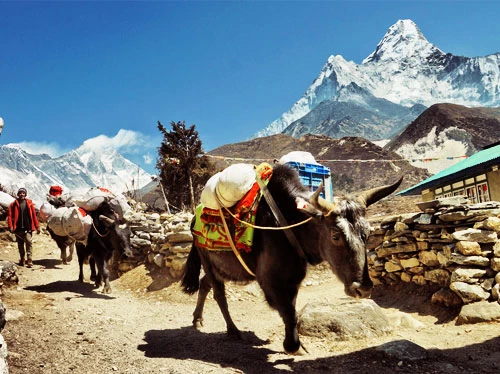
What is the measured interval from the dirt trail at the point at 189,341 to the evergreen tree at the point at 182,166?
17137 millimetres

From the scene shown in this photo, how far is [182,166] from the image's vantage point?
24.3 metres

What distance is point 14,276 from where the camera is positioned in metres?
7.16

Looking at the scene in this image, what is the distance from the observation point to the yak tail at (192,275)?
18.3 feet

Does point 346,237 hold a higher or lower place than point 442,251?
higher

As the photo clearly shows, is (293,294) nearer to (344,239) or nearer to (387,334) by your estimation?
(344,239)

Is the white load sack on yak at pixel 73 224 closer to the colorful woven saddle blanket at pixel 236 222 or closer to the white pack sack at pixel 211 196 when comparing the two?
the colorful woven saddle blanket at pixel 236 222

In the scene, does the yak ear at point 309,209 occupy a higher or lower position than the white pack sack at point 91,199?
lower

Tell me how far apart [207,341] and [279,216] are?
1999mm

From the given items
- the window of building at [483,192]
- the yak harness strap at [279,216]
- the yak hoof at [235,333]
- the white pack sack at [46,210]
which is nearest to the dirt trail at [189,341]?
the yak hoof at [235,333]

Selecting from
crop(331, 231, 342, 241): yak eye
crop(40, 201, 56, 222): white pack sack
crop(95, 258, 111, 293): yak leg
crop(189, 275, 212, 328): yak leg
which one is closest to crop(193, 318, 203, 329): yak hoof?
crop(189, 275, 212, 328): yak leg

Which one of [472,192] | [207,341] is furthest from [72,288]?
[472,192]

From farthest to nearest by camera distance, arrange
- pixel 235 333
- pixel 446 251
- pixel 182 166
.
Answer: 1. pixel 182 166
2. pixel 446 251
3. pixel 235 333

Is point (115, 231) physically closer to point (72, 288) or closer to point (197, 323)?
point (72, 288)

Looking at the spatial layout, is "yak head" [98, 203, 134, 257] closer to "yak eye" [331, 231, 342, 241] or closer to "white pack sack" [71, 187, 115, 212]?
"white pack sack" [71, 187, 115, 212]
